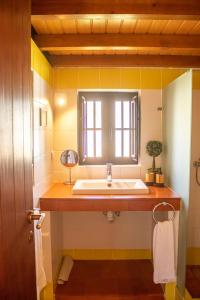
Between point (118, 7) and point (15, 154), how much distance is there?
1.16 m

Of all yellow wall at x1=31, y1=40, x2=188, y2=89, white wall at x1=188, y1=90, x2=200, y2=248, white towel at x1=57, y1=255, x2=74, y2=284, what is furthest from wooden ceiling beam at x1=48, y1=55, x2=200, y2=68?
white towel at x1=57, y1=255, x2=74, y2=284

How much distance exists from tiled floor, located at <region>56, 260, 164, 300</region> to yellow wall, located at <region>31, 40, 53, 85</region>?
198 cm

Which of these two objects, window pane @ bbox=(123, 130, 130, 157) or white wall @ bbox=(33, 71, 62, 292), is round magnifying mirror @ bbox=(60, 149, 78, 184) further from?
window pane @ bbox=(123, 130, 130, 157)

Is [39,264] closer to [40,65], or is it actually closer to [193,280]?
[193,280]

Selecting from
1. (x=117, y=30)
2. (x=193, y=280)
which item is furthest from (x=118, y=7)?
(x=193, y=280)

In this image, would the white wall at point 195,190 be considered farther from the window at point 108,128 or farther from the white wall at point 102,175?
the window at point 108,128

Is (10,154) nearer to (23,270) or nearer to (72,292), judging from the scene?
(23,270)

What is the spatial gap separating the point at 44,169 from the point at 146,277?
1507 mm

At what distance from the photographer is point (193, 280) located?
82.8 inches

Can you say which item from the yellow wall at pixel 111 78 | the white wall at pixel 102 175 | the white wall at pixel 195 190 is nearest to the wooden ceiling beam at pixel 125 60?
the yellow wall at pixel 111 78

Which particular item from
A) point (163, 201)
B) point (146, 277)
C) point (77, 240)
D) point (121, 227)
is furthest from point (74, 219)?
point (163, 201)

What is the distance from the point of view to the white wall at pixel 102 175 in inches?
101

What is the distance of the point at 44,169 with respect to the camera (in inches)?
85.0

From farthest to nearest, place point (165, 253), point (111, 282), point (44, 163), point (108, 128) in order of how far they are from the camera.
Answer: point (108, 128), point (111, 282), point (44, 163), point (165, 253)
